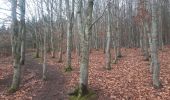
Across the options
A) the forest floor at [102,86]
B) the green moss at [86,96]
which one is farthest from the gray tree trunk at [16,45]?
the green moss at [86,96]

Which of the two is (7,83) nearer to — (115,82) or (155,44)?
(115,82)

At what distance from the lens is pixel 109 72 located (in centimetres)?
1734

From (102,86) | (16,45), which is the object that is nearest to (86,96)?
(102,86)

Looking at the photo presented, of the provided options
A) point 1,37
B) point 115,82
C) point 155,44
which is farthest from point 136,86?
point 1,37

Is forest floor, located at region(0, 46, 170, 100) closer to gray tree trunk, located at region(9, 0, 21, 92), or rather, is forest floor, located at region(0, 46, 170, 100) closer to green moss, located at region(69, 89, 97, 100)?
green moss, located at region(69, 89, 97, 100)

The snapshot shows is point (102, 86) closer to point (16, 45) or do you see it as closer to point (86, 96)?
point (86, 96)

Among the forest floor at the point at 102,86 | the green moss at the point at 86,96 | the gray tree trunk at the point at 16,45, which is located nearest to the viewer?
the green moss at the point at 86,96

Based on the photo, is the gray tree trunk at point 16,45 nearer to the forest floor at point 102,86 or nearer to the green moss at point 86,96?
the forest floor at point 102,86

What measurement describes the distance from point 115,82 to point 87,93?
2.66m

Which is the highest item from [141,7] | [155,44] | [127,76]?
[141,7]

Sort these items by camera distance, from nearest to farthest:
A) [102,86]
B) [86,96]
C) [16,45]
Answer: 1. [86,96]
2. [102,86]
3. [16,45]

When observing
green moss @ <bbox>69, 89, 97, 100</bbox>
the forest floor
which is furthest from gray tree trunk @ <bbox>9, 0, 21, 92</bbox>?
green moss @ <bbox>69, 89, 97, 100</bbox>

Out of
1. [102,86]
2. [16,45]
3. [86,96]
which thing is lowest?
[86,96]

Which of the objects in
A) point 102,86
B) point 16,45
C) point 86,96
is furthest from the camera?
point 16,45
